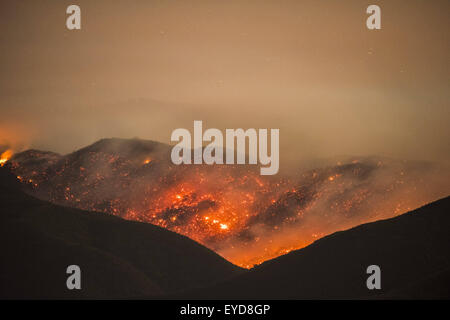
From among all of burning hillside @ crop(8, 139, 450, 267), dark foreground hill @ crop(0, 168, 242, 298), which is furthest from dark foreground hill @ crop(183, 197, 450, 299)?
burning hillside @ crop(8, 139, 450, 267)

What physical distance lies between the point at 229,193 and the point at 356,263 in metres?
82.0

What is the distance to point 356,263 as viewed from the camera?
36.7 meters

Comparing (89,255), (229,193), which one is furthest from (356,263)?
(229,193)

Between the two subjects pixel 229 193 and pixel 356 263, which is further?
pixel 229 193

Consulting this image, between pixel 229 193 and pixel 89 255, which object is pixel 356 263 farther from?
pixel 229 193

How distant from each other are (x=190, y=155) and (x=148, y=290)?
92.7 meters

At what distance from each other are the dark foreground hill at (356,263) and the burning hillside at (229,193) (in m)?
63.6

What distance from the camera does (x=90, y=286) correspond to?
40.1 meters

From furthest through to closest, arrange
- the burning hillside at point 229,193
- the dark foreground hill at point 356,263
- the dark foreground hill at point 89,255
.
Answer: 1. the burning hillside at point 229,193
2. the dark foreground hill at point 89,255
3. the dark foreground hill at point 356,263

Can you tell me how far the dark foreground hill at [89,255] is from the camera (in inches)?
1522

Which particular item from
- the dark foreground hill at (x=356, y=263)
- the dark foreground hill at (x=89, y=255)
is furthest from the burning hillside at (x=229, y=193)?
the dark foreground hill at (x=356, y=263)

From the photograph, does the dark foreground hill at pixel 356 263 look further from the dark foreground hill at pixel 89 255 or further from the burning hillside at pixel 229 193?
the burning hillside at pixel 229 193

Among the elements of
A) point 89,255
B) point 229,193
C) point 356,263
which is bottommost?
point 356,263
